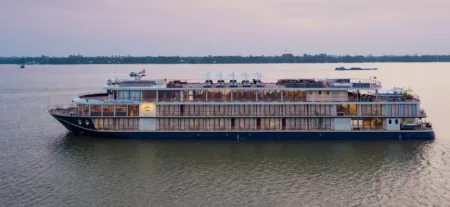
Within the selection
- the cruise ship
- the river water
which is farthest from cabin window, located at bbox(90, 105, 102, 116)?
the river water

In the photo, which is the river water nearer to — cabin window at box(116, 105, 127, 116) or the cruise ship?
the cruise ship

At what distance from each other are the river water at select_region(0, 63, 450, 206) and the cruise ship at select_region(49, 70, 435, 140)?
55.3 inches

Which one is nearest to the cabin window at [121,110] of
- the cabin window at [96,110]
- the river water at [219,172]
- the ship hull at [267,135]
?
the cabin window at [96,110]

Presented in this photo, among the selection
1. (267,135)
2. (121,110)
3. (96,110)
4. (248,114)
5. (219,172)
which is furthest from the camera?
(248,114)

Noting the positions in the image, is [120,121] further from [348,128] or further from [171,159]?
[348,128]

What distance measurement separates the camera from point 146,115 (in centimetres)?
5256

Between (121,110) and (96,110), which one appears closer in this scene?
(96,110)

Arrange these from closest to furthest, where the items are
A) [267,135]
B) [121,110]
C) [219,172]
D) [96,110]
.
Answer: [219,172], [267,135], [96,110], [121,110]

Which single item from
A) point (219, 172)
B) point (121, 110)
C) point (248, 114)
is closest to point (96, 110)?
point (121, 110)

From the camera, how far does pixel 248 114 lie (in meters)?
52.8

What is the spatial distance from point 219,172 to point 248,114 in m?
14.2

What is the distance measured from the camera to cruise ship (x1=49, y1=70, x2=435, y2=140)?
52031 mm

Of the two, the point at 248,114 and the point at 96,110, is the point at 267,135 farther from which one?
the point at 96,110

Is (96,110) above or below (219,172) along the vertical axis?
above
